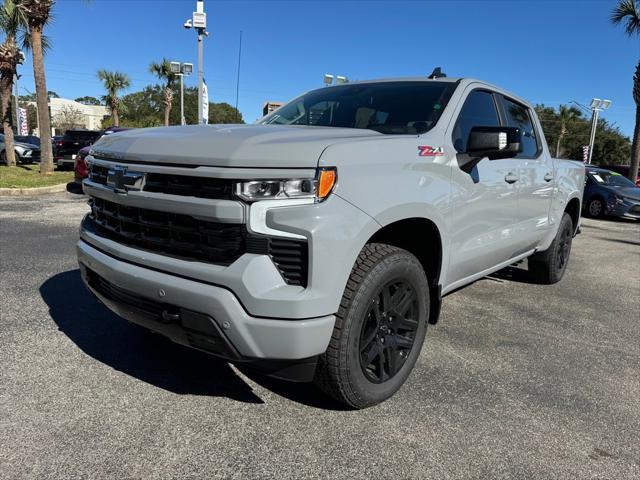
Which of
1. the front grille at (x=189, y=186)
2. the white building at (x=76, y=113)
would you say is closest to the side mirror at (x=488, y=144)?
the front grille at (x=189, y=186)

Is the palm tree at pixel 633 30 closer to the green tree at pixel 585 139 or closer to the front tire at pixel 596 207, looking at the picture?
the front tire at pixel 596 207

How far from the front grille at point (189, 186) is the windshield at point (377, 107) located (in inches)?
52.0

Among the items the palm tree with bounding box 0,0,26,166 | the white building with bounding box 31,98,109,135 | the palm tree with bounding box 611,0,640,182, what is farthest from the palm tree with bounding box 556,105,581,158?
the white building with bounding box 31,98,109,135

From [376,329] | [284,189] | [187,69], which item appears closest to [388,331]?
[376,329]

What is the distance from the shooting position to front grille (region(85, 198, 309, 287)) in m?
2.15

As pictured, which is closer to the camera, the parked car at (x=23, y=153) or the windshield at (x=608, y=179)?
the windshield at (x=608, y=179)

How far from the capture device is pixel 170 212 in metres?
2.35

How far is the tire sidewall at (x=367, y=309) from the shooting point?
7.84ft

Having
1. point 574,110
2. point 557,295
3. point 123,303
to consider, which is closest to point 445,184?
point 123,303

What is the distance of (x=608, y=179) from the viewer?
49.3 feet

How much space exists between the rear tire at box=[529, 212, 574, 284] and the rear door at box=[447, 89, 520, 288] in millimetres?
1514

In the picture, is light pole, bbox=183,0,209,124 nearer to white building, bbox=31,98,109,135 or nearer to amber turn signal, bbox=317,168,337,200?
amber turn signal, bbox=317,168,337,200

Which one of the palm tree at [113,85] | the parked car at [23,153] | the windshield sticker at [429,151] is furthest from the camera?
the palm tree at [113,85]

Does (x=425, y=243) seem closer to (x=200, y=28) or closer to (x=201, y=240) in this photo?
(x=201, y=240)
